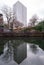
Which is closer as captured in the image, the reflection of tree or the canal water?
the canal water

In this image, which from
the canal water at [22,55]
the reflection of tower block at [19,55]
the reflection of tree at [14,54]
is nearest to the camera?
the canal water at [22,55]

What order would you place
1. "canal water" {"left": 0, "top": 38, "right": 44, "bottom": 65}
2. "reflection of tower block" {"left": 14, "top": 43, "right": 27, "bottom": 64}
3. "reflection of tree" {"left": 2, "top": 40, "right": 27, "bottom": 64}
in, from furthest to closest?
"reflection of tree" {"left": 2, "top": 40, "right": 27, "bottom": 64}
"reflection of tower block" {"left": 14, "top": 43, "right": 27, "bottom": 64}
"canal water" {"left": 0, "top": 38, "right": 44, "bottom": 65}

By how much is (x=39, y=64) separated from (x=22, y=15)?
47800mm

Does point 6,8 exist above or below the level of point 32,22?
above

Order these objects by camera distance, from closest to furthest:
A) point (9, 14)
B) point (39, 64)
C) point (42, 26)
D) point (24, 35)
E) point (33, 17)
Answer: point (39, 64)
point (24, 35)
point (42, 26)
point (9, 14)
point (33, 17)

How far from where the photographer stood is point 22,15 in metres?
51.7

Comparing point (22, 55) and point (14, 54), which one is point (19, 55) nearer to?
point (22, 55)

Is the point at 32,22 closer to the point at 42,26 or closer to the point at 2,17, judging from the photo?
the point at 2,17

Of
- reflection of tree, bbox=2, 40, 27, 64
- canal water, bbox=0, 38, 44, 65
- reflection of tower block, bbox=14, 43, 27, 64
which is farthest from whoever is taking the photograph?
reflection of tree, bbox=2, 40, 27, 64

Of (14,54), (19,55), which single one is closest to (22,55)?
(19,55)

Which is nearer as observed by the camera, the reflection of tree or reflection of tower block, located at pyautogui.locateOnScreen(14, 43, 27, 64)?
reflection of tower block, located at pyautogui.locateOnScreen(14, 43, 27, 64)

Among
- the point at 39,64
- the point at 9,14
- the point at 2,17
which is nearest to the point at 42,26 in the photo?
the point at 9,14

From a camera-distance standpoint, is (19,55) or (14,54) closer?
(19,55)

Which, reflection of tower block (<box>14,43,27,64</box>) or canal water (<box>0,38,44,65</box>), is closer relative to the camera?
canal water (<box>0,38,44,65</box>)
